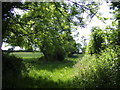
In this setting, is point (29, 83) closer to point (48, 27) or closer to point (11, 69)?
point (11, 69)

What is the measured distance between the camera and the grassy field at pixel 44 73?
15.4 feet

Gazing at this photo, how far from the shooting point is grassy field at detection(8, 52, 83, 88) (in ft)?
15.4

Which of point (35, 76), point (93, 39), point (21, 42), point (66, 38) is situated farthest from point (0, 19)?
point (93, 39)

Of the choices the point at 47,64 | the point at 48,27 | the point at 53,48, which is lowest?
the point at 47,64

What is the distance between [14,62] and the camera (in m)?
4.91

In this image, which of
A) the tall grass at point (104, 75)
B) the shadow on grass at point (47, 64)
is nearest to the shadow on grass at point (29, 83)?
the tall grass at point (104, 75)

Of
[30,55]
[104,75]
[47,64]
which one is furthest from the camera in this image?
[47,64]

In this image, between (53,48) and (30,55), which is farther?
(53,48)

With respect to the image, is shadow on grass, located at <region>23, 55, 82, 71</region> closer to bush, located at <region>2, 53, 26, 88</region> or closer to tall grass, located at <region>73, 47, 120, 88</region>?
bush, located at <region>2, 53, 26, 88</region>

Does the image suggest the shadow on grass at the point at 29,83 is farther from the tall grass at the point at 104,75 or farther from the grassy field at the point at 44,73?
the tall grass at the point at 104,75

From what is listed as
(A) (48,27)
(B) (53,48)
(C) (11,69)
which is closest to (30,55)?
(B) (53,48)

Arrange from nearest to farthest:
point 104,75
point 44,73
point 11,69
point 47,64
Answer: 1. point 11,69
2. point 104,75
3. point 44,73
4. point 47,64

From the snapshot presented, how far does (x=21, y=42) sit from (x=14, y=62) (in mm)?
1038

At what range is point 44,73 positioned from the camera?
5.32 metres
